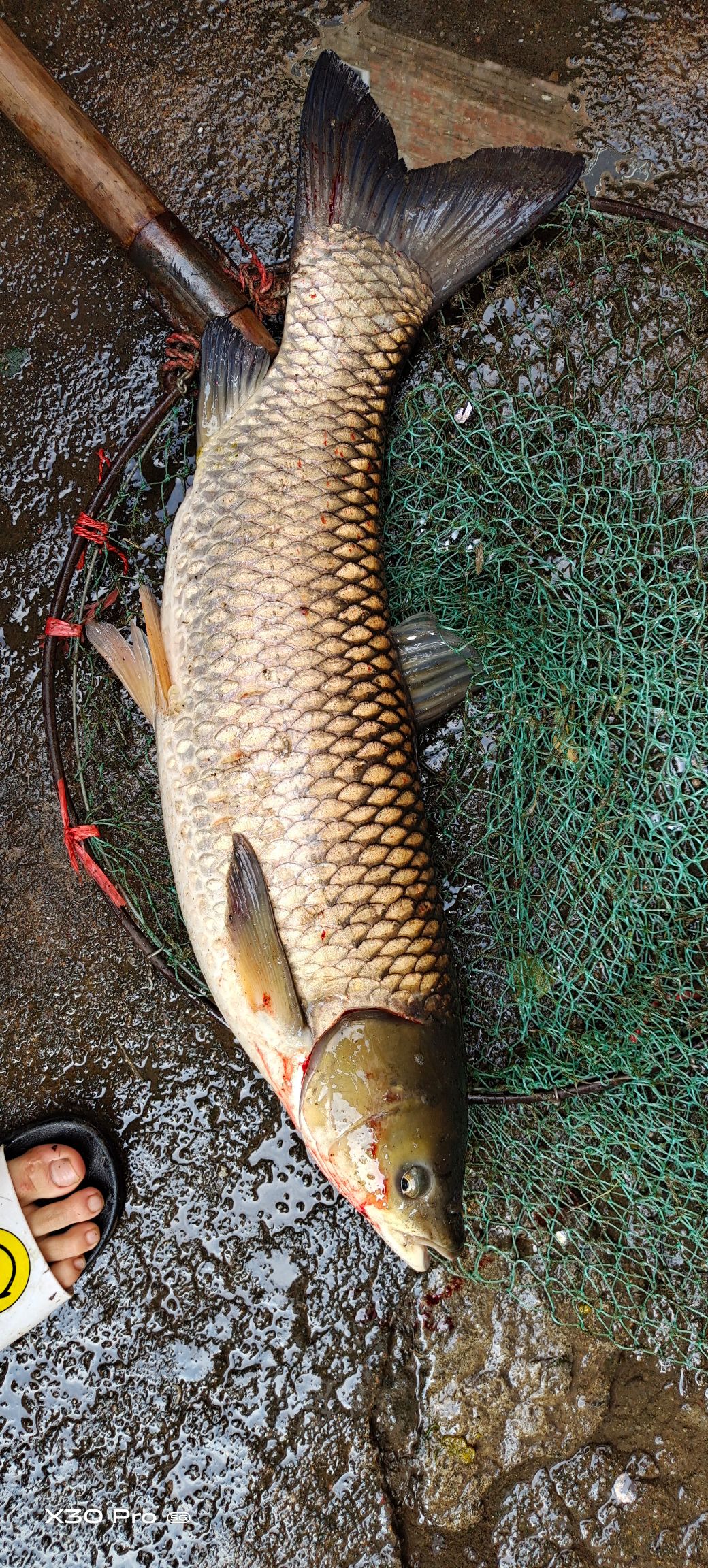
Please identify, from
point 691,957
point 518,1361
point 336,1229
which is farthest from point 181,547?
point 518,1361

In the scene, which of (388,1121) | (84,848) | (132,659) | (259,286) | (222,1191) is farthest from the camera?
(222,1191)

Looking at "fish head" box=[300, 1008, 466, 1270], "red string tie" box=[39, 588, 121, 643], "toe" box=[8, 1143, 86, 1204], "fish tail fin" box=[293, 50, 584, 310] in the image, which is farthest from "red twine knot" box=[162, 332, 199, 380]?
"toe" box=[8, 1143, 86, 1204]

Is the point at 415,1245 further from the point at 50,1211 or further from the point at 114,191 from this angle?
the point at 114,191

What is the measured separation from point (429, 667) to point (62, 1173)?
1432 mm

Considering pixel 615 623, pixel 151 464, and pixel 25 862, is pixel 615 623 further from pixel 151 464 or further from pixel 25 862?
pixel 25 862

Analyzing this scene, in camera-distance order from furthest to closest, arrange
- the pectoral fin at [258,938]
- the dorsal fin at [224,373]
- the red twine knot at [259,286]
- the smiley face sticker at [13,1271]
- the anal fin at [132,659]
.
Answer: the smiley face sticker at [13,1271] < the red twine knot at [259,286] < the anal fin at [132,659] < the dorsal fin at [224,373] < the pectoral fin at [258,938]

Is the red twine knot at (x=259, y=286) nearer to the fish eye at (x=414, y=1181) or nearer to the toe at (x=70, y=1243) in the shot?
the fish eye at (x=414, y=1181)

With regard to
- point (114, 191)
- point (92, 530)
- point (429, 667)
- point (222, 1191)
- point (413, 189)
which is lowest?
point (222, 1191)

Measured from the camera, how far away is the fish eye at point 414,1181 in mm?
1658

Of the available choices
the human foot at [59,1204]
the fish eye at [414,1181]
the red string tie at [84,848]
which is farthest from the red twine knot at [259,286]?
the human foot at [59,1204]

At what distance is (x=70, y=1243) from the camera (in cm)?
223

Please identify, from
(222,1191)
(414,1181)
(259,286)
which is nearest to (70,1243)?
(222,1191)

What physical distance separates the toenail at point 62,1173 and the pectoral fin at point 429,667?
1.31 meters

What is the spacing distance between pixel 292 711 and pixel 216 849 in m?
0.28
